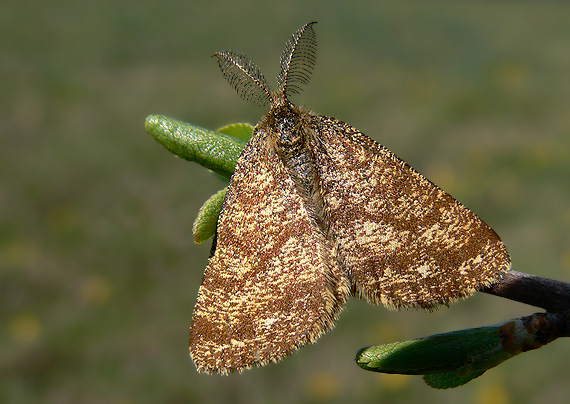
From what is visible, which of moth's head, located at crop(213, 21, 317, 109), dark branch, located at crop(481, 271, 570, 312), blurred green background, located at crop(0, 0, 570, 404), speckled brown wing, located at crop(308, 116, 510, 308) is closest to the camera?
dark branch, located at crop(481, 271, 570, 312)

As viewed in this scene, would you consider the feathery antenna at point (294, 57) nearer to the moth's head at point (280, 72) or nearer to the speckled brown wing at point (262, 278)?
the moth's head at point (280, 72)

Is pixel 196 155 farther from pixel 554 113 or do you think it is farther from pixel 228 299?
pixel 554 113

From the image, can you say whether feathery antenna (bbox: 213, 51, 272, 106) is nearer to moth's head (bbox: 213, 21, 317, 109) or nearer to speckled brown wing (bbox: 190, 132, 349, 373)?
moth's head (bbox: 213, 21, 317, 109)

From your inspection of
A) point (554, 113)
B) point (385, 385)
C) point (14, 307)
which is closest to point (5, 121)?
point (14, 307)

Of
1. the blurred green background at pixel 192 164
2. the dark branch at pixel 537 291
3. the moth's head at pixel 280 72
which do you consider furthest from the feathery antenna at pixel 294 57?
the blurred green background at pixel 192 164

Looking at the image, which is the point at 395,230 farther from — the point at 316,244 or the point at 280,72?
the point at 280,72

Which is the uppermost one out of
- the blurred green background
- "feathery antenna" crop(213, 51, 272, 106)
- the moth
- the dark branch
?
the blurred green background

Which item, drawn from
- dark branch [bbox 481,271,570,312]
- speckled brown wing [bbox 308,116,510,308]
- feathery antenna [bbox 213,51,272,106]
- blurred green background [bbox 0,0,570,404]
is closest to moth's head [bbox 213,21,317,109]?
feathery antenna [bbox 213,51,272,106]
